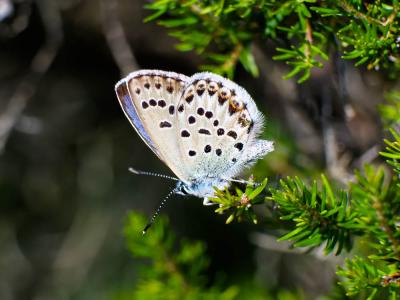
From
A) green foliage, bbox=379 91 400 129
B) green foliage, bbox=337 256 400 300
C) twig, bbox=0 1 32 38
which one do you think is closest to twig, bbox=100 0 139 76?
twig, bbox=0 1 32 38

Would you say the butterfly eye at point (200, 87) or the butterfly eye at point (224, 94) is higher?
the butterfly eye at point (200, 87)

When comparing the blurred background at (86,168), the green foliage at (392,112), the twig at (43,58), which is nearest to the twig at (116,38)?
the blurred background at (86,168)

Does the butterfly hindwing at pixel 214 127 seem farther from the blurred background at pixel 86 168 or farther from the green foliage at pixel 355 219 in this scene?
the blurred background at pixel 86 168

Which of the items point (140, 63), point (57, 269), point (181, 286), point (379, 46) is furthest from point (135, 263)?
point (379, 46)

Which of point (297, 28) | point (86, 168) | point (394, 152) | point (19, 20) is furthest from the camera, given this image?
point (86, 168)

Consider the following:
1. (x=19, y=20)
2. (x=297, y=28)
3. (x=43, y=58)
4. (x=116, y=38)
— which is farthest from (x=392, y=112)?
(x=43, y=58)

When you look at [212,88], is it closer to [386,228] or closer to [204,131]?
[204,131]

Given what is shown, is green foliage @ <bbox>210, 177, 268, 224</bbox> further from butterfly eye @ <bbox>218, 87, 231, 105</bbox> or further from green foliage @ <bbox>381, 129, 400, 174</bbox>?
butterfly eye @ <bbox>218, 87, 231, 105</bbox>
